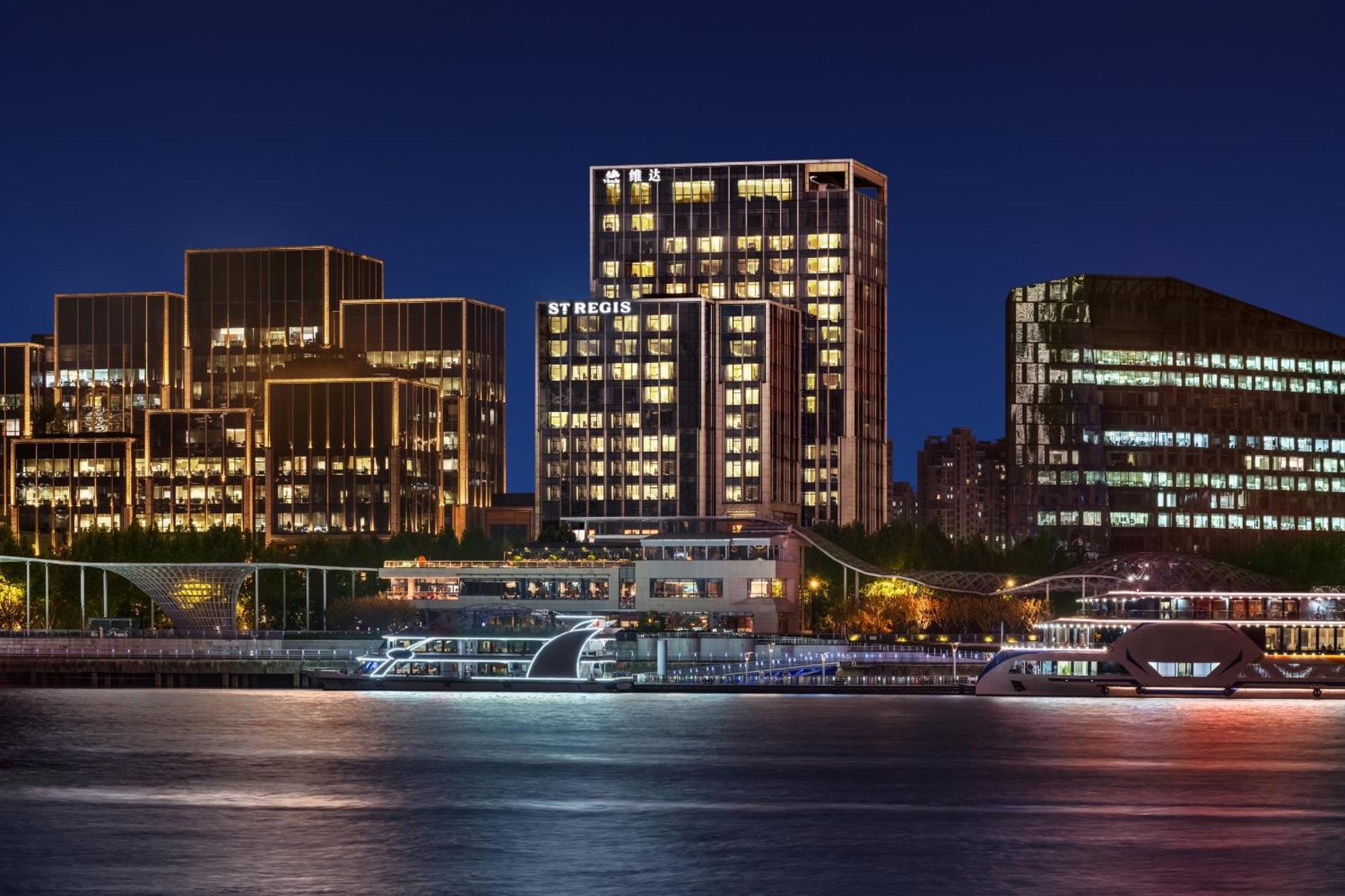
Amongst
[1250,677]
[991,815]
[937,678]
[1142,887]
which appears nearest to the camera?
[1142,887]

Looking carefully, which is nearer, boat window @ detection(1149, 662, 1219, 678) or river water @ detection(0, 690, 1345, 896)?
river water @ detection(0, 690, 1345, 896)

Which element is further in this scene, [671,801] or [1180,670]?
[1180,670]

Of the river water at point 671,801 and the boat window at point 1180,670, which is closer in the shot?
the river water at point 671,801

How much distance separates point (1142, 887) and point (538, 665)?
386 feet

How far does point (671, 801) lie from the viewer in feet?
311

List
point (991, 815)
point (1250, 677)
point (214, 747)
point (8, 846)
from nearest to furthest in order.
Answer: point (8, 846) < point (991, 815) < point (214, 747) < point (1250, 677)

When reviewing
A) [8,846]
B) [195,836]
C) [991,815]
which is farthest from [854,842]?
[8,846]

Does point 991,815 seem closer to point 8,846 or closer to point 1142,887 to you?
point 1142,887

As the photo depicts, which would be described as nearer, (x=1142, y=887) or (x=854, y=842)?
(x=1142, y=887)

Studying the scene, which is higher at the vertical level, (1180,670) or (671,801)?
(671,801)

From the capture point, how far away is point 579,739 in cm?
12875

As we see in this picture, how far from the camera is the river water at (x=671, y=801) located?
7044 cm

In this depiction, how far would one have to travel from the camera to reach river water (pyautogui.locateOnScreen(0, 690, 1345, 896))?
70438 millimetres

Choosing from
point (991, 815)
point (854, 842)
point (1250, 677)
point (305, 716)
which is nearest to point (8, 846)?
point (854, 842)
